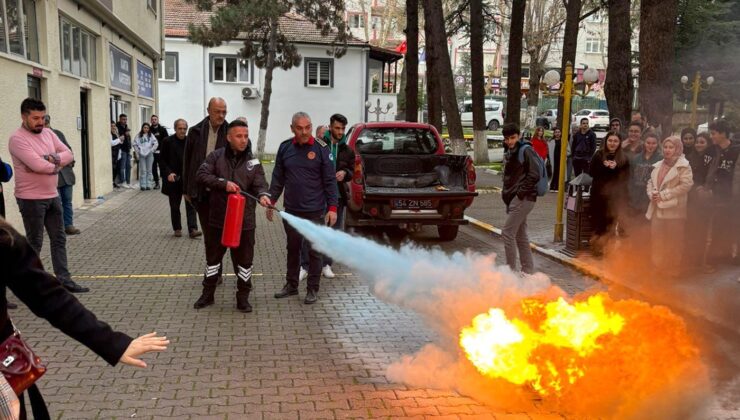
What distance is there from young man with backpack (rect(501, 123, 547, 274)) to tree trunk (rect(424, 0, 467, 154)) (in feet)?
43.8

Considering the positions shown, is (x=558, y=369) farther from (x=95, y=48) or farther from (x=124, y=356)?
(x=95, y=48)

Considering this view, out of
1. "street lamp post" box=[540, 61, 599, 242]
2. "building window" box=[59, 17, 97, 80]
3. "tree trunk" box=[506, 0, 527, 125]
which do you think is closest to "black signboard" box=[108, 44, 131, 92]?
"building window" box=[59, 17, 97, 80]

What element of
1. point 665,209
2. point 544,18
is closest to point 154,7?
point 665,209

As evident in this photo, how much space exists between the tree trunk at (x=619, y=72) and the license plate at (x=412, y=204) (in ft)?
18.1

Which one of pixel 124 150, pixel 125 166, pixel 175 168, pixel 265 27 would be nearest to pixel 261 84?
pixel 265 27

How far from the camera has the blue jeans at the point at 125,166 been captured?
17.3m

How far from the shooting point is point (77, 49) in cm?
1362

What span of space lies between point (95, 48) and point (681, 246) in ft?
45.6

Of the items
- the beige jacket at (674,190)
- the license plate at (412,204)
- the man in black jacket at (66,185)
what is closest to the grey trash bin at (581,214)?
the beige jacket at (674,190)

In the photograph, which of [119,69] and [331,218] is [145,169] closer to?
[119,69]

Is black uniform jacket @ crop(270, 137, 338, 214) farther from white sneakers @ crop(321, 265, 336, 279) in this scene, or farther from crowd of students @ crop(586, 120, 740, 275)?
crowd of students @ crop(586, 120, 740, 275)

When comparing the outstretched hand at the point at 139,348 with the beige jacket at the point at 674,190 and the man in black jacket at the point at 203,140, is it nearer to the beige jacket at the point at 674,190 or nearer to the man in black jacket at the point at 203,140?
the man in black jacket at the point at 203,140

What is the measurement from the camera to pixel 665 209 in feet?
24.5

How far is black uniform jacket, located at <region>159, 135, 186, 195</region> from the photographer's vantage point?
10.0 metres
